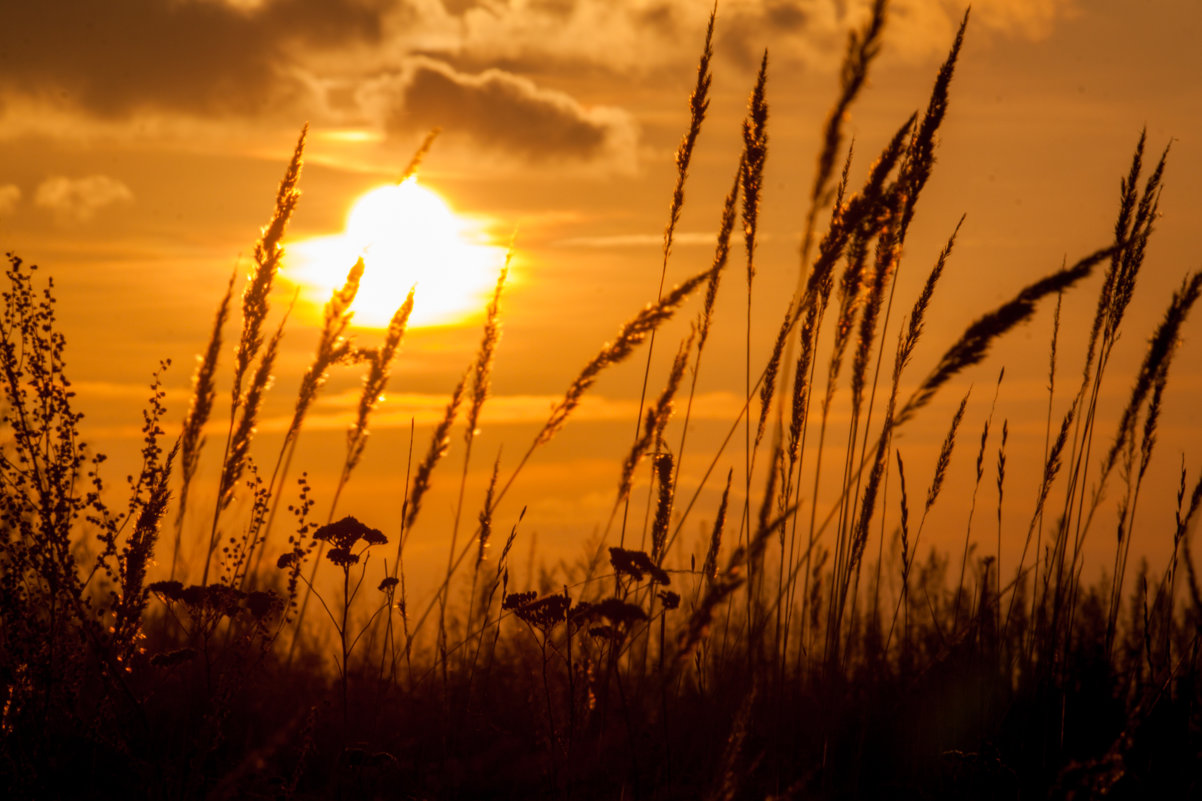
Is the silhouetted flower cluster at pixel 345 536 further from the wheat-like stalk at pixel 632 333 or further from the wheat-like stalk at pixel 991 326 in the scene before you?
the wheat-like stalk at pixel 991 326

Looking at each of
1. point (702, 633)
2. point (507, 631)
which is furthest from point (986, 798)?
point (507, 631)

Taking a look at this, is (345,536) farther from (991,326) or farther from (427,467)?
(991,326)

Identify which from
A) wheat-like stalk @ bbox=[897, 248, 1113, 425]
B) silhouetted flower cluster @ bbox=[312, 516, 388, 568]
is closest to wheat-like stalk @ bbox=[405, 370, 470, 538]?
silhouetted flower cluster @ bbox=[312, 516, 388, 568]

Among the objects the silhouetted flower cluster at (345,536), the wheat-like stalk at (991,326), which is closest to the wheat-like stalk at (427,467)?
the silhouetted flower cluster at (345,536)

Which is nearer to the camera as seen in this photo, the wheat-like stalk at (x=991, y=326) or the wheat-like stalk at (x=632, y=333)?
the wheat-like stalk at (x=991, y=326)

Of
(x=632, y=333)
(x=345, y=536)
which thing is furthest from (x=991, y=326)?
(x=345, y=536)

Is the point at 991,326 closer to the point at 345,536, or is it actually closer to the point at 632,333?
the point at 632,333

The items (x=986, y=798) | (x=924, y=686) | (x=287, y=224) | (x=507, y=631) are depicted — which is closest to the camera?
(x=986, y=798)

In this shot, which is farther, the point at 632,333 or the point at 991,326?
the point at 632,333

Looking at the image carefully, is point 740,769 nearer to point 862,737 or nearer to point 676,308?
point 862,737

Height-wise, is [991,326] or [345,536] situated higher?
[991,326]

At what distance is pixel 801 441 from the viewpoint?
273 centimetres

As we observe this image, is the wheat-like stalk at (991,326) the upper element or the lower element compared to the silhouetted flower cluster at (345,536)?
Result: upper

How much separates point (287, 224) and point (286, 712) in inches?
66.5
